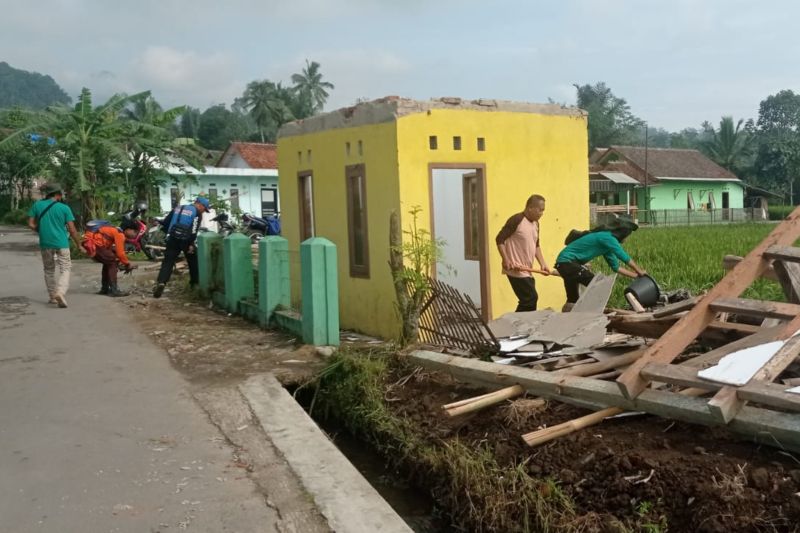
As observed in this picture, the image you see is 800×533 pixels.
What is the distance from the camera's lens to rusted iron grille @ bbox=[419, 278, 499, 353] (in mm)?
6320

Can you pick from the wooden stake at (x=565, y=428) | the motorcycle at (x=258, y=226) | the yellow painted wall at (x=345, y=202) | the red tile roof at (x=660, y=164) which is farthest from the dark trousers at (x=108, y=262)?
the red tile roof at (x=660, y=164)

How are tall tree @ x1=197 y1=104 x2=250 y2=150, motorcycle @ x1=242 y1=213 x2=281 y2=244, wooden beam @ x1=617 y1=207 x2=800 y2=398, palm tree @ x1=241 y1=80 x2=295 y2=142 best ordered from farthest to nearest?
tall tree @ x1=197 y1=104 x2=250 y2=150, palm tree @ x1=241 y1=80 x2=295 y2=142, motorcycle @ x1=242 y1=213 x2=281 y2=244, wooden beam @ x1=617 y1=207 x2=800 y2=398

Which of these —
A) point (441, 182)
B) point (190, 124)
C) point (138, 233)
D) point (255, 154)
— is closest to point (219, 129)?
point (190, 124)

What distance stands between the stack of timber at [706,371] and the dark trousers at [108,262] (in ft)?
24.0

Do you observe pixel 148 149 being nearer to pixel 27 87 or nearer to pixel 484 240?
pixel 484 240

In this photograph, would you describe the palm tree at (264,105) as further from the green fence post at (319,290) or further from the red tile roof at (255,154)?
the green fence post at (319,290)

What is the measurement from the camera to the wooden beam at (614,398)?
3.71 metres

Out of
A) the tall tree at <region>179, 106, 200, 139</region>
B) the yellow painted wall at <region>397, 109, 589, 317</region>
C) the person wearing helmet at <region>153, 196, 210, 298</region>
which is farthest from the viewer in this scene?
the tall tree at <region>179, 106, 200, 139</region>

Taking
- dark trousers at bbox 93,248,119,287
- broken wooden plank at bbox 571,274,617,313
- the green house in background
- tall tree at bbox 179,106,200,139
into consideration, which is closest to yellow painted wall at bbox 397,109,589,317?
broken wooden plank at bbox 571,274,617,313

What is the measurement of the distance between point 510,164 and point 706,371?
531 cm

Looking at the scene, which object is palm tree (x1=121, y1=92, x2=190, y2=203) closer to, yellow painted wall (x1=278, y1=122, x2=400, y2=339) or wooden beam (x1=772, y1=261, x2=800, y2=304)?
yellow painted wall (x1=278, y1=122, x2=400, y2=339)

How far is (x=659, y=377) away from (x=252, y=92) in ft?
203

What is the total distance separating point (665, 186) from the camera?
45875 millimetres

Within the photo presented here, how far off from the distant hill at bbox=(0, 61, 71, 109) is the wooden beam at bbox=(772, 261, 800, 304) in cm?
16363
